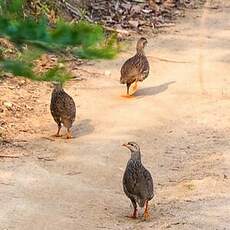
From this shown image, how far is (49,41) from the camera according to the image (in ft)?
16.8

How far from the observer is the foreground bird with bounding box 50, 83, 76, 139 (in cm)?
1152

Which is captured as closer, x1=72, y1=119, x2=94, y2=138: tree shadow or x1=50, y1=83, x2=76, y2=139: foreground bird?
x1=50, y1=83, x2=76, y2=139: foreground bird

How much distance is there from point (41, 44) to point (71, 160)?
573 cm

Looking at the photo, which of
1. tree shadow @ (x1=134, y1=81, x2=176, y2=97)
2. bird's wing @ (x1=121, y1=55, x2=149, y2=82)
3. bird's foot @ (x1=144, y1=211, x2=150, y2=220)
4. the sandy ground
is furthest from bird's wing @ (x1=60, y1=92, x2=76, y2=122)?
bird's foot @ (x1=144, y1=211, x2=150, y2=220)

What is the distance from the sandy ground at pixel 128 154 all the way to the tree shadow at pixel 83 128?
14mm

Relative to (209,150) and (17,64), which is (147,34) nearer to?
(209,150)

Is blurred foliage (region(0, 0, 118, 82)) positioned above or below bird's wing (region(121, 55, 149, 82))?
above

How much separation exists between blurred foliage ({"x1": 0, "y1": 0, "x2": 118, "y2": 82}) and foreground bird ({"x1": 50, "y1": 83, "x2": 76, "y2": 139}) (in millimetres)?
6105

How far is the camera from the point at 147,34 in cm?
1811

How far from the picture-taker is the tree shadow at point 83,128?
12.0 meters

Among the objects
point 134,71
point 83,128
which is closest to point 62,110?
point 83,128

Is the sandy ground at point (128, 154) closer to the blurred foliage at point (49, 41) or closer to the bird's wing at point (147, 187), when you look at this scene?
the bird's wing at point (147, 187)

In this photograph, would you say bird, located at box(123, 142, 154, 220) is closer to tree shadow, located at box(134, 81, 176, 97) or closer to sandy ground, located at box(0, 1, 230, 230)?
sandy ground, located at box(0, 1, 230, 230)

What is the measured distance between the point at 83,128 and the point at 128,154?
4.34 feet
